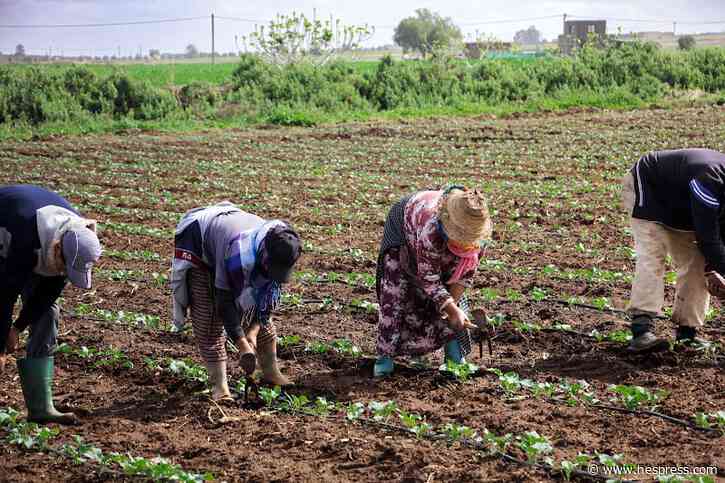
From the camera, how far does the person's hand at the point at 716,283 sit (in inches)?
227

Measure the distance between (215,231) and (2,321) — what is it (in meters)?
1.19

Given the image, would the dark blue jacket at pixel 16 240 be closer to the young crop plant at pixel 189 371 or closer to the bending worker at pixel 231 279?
the bending worker at pixel 231 279

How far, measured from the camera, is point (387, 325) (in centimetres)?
590

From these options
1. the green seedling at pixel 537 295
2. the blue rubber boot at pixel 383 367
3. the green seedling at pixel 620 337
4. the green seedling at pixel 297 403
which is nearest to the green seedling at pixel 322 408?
the green seedling at pixel 297 403

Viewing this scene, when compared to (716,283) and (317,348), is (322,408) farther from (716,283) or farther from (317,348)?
(716,283)

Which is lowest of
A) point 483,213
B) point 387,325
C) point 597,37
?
point 387,325

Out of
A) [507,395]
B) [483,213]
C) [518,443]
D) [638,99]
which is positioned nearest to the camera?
[518,443]

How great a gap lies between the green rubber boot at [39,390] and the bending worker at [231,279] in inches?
29.7

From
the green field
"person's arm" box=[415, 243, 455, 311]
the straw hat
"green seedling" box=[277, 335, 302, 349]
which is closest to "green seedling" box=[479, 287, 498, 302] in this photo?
"green seedling" box=[277, 335, 302, 349]

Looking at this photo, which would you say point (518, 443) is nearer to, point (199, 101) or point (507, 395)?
point (507, 395)

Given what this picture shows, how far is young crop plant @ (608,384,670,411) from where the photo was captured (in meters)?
5.23

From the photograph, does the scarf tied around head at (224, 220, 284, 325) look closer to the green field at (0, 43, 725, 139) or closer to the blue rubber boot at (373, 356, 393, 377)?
the blue rubber boot at (373, 356, 393, 377)

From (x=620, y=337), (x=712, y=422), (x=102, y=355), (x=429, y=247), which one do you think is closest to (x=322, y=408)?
(x=429, y=247)

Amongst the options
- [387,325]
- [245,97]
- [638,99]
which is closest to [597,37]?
[638,99]
